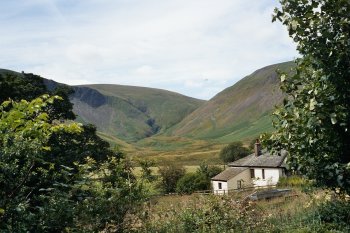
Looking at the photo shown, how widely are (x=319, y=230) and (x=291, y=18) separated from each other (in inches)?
243

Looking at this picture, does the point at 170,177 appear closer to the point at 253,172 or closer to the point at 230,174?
the point at 230,174

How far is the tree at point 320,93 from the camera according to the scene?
8.45 m

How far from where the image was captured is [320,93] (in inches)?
333

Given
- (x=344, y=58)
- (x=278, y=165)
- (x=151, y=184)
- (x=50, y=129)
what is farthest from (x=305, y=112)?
(x=278, y=165)

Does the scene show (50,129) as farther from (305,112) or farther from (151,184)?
(305,112)

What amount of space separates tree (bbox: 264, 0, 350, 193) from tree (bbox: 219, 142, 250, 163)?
3894 inches

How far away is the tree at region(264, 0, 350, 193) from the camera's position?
8.45 metres

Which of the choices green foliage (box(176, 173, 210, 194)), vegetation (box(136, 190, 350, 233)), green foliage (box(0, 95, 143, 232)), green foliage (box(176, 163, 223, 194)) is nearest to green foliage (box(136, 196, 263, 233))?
vegetation (box(136, 190, 350, 233))

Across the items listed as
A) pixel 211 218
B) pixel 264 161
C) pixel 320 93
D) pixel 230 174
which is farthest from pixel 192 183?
pixel 320 93

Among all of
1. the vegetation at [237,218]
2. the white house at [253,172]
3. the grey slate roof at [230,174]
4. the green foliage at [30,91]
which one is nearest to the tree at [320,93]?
the vegetation at [237,218]

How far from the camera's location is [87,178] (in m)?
8.00

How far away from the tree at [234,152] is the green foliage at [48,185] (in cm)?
9938

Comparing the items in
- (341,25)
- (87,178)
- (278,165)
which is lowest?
(278,165)

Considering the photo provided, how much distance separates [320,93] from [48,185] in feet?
19.8
